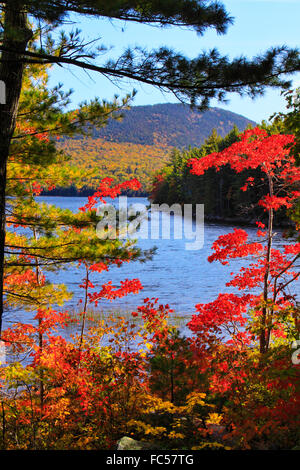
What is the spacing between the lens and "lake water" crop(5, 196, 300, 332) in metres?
16.4

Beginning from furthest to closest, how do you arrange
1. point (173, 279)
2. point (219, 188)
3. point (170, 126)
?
point (170, 126), point (219, 188), point (173, 279)

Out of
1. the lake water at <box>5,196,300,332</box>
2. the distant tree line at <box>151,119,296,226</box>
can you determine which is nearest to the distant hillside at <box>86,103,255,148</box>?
the distant tree line at <box>151,119,296,226</box>

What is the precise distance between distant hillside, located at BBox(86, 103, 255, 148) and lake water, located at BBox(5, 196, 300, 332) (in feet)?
432

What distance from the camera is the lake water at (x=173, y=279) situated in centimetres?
1636

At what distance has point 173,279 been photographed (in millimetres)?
21203

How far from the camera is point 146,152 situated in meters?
139

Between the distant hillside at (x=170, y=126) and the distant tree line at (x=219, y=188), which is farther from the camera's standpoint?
the distant hillside at (x=170, y=126)

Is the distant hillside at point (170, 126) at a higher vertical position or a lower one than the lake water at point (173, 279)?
higher

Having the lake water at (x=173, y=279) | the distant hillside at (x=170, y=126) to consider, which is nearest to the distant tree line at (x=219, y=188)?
the lake water at (x=173, y=279)

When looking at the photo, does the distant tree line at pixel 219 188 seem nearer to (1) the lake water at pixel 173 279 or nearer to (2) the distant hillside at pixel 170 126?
(1) the lake water at pixel 173 279

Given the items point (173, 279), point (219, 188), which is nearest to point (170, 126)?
point (219, 188)

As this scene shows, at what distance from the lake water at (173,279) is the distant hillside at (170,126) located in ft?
432

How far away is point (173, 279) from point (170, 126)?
541ft

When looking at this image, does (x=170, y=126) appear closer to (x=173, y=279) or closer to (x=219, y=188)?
(x=219, y=188)
